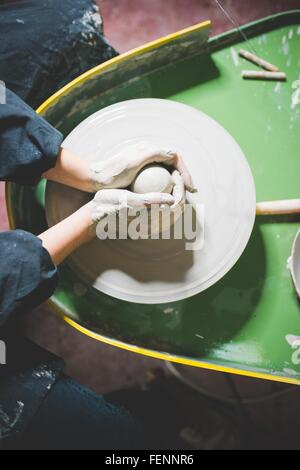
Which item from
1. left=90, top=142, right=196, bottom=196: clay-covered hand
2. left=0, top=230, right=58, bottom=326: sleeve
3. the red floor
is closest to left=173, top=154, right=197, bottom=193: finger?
left=90, top=142, right=196, bottom=196: clay-covered hand

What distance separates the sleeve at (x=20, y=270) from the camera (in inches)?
40.6

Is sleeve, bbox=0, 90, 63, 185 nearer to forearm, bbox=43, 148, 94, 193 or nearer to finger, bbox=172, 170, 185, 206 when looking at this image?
forearm, bbox=43, 148, 94, 193

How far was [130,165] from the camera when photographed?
113 centimetres

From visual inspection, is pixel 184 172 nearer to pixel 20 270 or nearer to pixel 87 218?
pixel 87 218

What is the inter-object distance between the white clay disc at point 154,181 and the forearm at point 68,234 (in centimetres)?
16

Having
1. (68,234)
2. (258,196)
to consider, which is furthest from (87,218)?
(258,196)

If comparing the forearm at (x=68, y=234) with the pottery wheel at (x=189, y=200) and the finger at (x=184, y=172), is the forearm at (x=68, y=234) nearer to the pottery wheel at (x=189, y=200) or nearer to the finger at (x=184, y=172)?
the pottery wheel at (x=189, y=200)

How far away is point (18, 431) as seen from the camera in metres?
1.24

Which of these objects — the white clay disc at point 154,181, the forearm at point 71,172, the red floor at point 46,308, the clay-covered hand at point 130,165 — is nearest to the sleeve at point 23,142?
the forearm at point 71,172

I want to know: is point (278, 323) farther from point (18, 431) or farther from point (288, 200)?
point (18, 431)

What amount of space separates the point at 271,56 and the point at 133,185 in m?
0.70

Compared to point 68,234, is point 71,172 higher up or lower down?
higher up

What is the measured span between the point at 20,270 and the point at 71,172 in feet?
1.03
